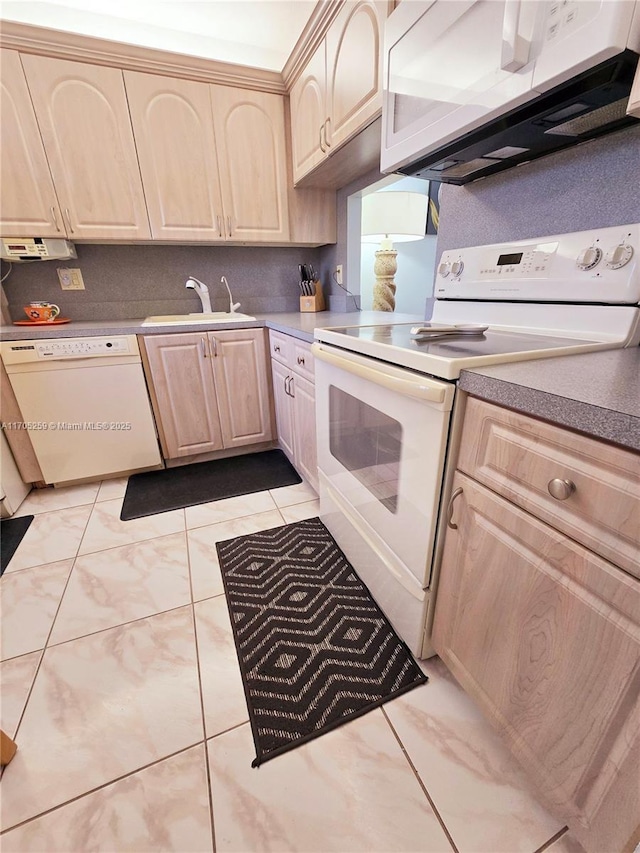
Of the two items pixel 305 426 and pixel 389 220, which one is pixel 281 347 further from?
pixel 389 220

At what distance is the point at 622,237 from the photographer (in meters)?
0.88

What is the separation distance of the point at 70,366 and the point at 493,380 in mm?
1989

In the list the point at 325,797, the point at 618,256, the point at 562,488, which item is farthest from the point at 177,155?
the point at 325,797

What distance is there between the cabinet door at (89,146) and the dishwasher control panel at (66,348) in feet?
2.06

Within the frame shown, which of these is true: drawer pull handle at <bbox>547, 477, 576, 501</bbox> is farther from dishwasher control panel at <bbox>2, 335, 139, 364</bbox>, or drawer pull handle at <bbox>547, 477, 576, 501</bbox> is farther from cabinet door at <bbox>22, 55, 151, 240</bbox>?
cabinet door at <bbox>22, 55, 151, 240</bbox>

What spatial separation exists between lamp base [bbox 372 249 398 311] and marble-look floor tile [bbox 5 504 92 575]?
78.4 inches

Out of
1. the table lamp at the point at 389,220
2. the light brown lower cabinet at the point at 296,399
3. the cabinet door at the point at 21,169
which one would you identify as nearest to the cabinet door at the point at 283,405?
the light brown lower cabinet at the point at 296,399

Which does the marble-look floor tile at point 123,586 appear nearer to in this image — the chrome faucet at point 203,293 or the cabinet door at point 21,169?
the chrome faucet at point 203,293

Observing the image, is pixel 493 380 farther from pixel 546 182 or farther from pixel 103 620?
pixel 103 620

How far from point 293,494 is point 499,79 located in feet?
5.61

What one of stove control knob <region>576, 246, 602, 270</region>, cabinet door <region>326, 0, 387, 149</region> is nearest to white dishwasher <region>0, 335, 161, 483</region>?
cabinet door <region>326, 0, 387, 149</region>

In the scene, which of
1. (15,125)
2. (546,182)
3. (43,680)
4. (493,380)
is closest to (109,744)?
(43,680)

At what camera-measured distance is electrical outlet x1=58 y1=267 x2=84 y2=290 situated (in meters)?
2.17

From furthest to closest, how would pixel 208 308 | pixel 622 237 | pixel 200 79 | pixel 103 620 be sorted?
pixel 208 308, pixel 200 79, pixel 103 620, pixel 622 237
